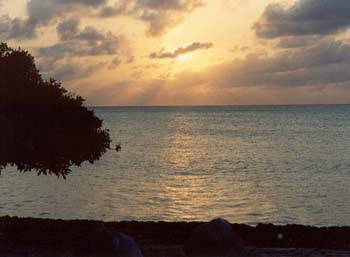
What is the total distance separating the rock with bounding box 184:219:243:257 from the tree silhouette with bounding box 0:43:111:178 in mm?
6015

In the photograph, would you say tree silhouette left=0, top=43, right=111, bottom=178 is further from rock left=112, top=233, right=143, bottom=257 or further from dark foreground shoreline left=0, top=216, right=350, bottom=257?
rock left=112, top=233, right=143, bottom=257

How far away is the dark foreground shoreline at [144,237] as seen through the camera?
22.0 meters

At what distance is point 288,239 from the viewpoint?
2389 cm

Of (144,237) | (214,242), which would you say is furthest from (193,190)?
(214,242)

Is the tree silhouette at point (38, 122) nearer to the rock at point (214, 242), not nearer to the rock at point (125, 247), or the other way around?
the rock at point (125, 247)

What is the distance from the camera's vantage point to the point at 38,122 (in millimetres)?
22422

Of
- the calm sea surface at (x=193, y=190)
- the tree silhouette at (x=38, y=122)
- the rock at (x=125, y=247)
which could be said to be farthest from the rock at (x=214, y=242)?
the calm sea surface at (x=193, y=190)

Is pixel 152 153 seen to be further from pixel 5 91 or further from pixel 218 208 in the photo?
pixel 5 91

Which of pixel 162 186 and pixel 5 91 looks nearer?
pixel 5 91

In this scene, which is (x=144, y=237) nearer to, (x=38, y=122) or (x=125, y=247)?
(x=125, y=247)

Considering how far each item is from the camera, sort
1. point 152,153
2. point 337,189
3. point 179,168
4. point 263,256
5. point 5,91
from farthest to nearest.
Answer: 1. point 152,153
2. point 179,168
3. point 337,189
4. point 5,91
5. point 263,256

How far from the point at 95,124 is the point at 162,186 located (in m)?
37.2

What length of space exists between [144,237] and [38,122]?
6533 mm

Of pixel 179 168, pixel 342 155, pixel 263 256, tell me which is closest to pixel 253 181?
pixel 179 168
